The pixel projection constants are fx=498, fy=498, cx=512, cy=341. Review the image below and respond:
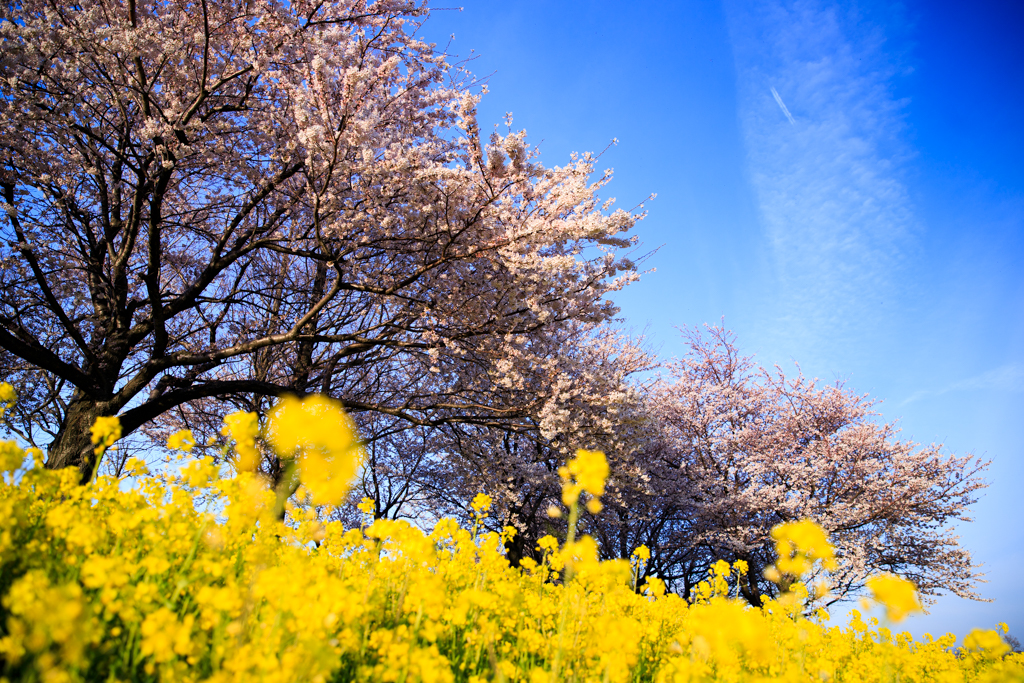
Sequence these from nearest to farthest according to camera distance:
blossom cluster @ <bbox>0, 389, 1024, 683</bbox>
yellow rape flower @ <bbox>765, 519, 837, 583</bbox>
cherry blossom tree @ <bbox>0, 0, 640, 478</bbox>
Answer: blossom cluster @ <bbox>0, 389, 1024, 683</bbox> → yellow rape flower @ <bbox>765, 519, 837, 583</bbox> → cherry blossom tree @ <bbox>0, 0, 640, 478</bbox>

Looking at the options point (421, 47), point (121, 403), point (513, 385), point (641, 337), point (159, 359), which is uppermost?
point (641, 337)

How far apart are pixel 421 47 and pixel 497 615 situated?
8.93 m

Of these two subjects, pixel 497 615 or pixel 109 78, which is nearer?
pixel 497 615

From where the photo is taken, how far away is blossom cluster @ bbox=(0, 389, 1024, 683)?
1.61 metres

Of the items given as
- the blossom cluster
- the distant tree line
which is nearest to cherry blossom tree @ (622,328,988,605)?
the distant tree line

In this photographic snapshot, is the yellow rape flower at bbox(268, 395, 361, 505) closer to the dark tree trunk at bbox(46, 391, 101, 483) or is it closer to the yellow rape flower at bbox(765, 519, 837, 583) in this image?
the yellow rape flower at bbox(765, 519, 837, 583)

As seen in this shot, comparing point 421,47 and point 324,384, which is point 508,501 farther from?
point 421,47

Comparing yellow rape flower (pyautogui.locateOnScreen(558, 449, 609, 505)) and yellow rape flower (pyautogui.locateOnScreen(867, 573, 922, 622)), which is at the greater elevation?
→ yellow rape flower (pyautogui.locateOnScreen(558, 449, 609, 505))

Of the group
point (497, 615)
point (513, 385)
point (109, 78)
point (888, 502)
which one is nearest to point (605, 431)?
point (513, 385)

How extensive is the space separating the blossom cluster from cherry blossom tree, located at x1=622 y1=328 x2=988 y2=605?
12.7 metres

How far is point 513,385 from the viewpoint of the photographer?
29.1ft

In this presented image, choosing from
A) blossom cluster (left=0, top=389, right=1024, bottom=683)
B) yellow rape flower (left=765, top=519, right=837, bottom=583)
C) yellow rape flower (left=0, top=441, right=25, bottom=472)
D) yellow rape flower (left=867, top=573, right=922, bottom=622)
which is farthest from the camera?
yellow rape flower (left=0, top=441, right=25, bottom=472)

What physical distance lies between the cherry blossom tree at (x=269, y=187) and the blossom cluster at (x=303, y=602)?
169 inches

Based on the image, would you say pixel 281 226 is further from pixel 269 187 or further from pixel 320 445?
pixel 320 445
